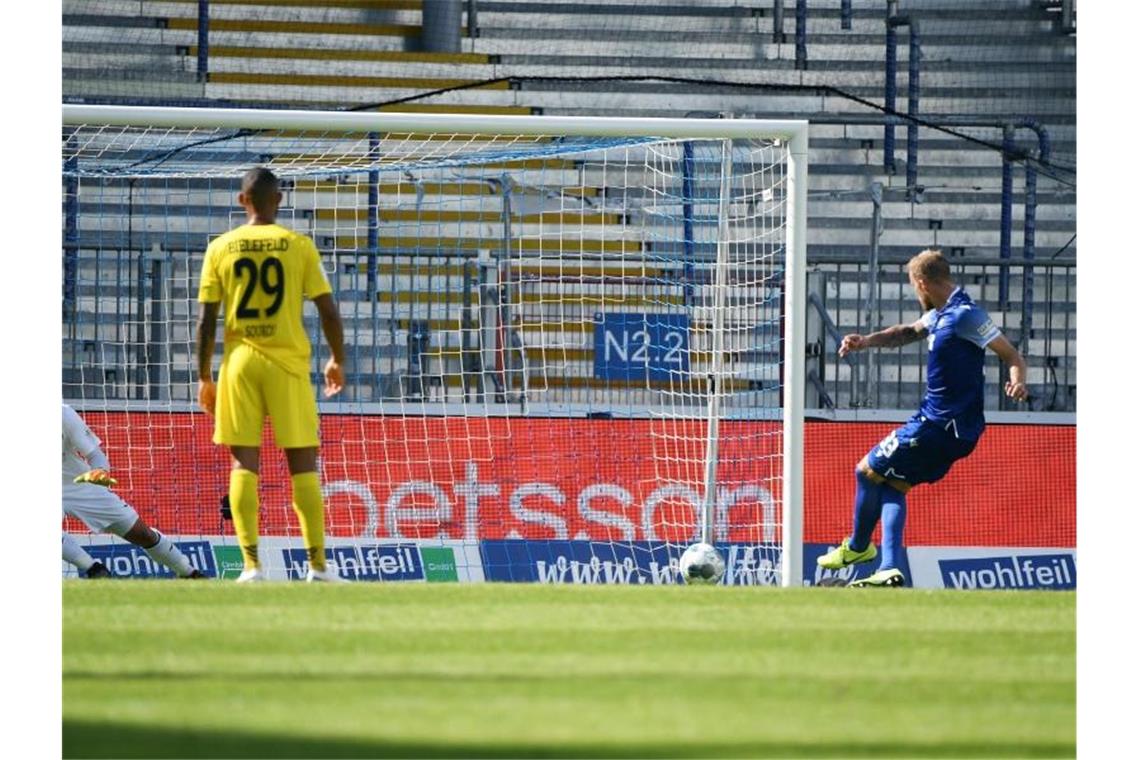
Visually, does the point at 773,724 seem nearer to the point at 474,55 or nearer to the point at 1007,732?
the point at 1007,732

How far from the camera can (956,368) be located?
8898mm

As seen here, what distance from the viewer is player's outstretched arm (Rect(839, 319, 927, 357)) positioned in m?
9.04

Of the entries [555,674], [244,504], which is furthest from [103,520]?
[555,674]

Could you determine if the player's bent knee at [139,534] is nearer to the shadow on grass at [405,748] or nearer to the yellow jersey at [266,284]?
the yellow jersey at [266,284]

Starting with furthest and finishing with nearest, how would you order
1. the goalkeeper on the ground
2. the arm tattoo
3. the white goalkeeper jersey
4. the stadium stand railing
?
1. the stadium stand railing
2. the goalkeeper on the ground
3. the white goalkeeper jersey
4. the arm tattoo

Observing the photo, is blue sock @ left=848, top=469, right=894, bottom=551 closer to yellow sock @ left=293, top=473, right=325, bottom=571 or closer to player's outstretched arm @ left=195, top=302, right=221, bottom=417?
yellow sock @ left=293, top=473, right=325, bottom=571

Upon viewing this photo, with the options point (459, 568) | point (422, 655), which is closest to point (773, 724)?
point (422, 655)

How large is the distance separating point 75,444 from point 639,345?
12.2 feet

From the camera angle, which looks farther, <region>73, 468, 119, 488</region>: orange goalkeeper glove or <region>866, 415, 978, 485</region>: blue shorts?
<region>866, 415, 978, 485</region>: blue shorts

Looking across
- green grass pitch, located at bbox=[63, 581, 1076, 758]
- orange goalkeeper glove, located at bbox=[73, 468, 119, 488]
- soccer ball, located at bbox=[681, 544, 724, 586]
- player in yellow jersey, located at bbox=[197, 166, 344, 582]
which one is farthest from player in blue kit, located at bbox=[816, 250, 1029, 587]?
orange goalkeeper glove, located at bbox=[73, 468, 119, 488]

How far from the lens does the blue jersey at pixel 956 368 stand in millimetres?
8844

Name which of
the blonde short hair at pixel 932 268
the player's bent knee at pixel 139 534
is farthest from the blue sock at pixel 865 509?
the player's bent knee at pixel 139 534

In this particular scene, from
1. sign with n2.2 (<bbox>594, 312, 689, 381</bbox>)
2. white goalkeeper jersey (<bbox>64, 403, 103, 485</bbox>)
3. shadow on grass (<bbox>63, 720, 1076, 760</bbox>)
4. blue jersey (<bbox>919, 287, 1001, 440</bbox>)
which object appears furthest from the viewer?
sign with n2.2 (<bbox>594, 312, 689, 381</bbox>)

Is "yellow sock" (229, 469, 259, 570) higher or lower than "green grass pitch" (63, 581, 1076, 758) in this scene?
higher
